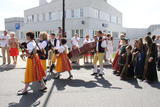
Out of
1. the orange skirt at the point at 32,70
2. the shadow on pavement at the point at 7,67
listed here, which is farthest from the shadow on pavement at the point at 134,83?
the shadow on pavement at the point at 7,67

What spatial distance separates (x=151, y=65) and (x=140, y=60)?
56 centimetres

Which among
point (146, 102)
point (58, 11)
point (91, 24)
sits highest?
point (58, 11)

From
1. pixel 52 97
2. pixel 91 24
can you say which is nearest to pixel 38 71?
pixel 52 97

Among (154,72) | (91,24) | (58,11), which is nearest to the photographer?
(154,72)

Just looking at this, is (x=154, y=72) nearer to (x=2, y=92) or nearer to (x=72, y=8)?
(x=2, y=92)

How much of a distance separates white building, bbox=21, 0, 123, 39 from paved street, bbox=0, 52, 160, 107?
2189cm

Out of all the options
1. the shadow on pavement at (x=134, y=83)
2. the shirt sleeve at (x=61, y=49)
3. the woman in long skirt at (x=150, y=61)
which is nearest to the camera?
the shadow on pavement at (x=134, y=83)

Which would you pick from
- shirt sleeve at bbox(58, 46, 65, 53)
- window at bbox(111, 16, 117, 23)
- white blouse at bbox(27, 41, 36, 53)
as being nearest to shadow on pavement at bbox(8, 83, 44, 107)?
white blouse at bbox(27, 41, 36, 53)

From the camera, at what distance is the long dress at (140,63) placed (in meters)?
8.34

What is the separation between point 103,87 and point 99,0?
2729 centimetres

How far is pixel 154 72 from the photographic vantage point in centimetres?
795

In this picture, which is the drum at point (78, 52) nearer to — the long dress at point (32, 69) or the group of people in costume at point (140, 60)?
the group of people in costume at point (140, 60)

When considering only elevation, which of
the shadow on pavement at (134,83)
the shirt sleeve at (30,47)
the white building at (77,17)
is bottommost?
the shadow on pavement at (134,83)

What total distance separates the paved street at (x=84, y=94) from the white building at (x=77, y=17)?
71.8 ft
